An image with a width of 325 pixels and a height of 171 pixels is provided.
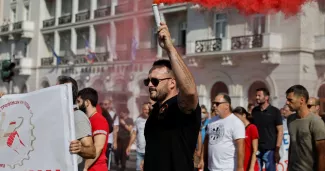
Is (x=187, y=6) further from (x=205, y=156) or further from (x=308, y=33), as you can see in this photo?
(x=205, y=156)

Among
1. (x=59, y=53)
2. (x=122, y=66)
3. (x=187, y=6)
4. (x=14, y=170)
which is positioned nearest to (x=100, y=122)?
(x=14, y=170)

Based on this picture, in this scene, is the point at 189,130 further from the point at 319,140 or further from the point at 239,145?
the point at 239,145

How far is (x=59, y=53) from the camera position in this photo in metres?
31.5

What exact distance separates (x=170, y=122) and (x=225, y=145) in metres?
3.46

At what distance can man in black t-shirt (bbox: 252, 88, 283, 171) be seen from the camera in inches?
391

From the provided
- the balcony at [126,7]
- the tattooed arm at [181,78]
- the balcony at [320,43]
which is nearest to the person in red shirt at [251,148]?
the tattooed arm at [181,78]

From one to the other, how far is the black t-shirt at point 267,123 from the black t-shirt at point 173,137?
5853 mm

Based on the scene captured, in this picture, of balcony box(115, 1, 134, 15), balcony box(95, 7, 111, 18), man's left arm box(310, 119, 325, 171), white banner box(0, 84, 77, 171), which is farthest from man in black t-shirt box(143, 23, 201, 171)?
balcony box(95, 7, 111, 18)

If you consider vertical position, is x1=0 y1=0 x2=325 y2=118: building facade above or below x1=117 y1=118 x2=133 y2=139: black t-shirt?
above

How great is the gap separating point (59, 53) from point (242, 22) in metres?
10.5

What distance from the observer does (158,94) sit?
4305 mm

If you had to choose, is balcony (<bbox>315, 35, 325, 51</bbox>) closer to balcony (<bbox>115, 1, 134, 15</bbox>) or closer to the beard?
balcony (<bbox>115, 1, 134, 15</bbox>)

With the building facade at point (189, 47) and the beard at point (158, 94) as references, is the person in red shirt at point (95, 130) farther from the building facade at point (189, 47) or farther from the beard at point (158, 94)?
the building facade at point (189, 47)

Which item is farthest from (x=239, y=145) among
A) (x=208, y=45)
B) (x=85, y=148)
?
(x=208, y=45)
